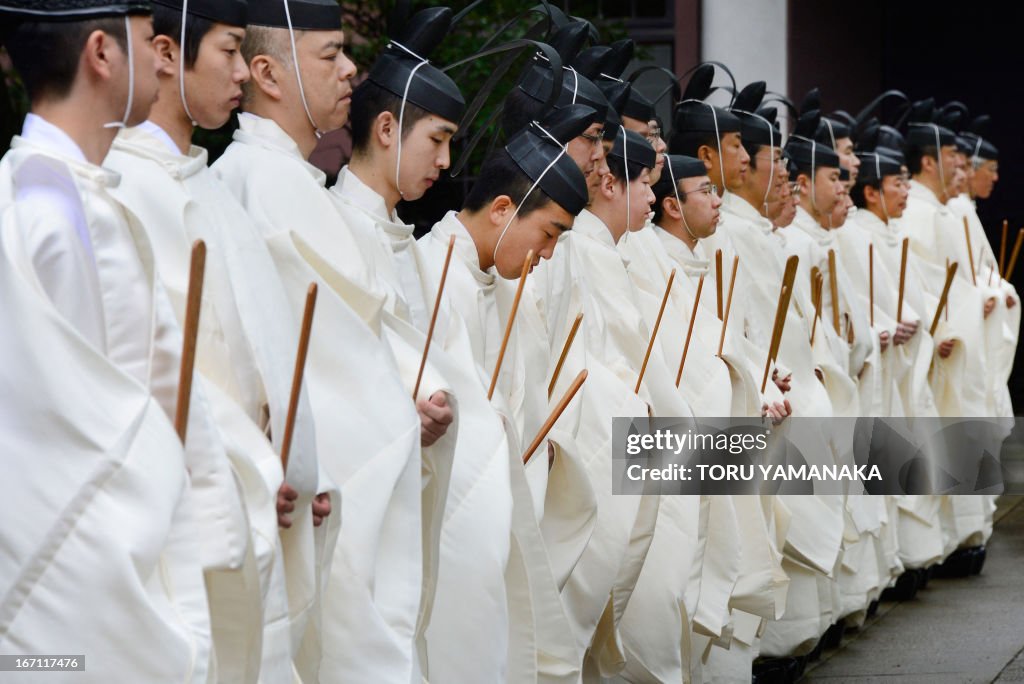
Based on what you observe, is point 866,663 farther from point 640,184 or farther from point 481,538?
point 481,538

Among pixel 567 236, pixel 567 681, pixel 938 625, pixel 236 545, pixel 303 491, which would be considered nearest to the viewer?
pixel 236 545

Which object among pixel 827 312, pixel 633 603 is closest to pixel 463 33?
pixel 827 312

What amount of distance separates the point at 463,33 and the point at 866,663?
13.3ft

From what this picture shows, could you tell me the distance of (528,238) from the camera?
4.69 m

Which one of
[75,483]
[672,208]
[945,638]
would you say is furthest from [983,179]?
[75,483]

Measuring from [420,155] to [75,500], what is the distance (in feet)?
5.51

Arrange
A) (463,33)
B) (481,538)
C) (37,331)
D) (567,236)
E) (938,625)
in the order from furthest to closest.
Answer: (463,33)
(938,625)
(567,236)
(481,538)
(37,331)

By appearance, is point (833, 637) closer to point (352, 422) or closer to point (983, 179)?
point (352, 422)

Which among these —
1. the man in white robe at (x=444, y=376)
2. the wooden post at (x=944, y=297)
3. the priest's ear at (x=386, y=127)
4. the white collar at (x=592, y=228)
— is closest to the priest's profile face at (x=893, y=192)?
the wooden post at (x=944, y=297)

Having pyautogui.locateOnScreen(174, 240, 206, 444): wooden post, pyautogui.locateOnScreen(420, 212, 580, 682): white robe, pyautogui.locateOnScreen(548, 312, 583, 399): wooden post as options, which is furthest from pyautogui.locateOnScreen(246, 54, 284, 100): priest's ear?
pyautogui.locateOnScreen(548, 312, 583, 399): wooden post

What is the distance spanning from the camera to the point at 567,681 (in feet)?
15.5

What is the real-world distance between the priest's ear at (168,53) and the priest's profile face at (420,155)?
86 cm

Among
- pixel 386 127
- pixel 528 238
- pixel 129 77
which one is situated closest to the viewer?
pixel 129 77

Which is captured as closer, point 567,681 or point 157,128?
point 157,128
